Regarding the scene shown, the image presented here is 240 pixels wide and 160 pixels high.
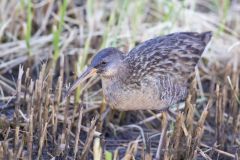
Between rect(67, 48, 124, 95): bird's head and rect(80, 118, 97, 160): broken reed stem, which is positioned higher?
rect(67, 48, 124, 95): bird's head

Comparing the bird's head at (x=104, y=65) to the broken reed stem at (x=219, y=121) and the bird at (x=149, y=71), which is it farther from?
the broken reed stem at (x=219, y=121)

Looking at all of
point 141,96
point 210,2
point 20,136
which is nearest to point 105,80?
point 141,96

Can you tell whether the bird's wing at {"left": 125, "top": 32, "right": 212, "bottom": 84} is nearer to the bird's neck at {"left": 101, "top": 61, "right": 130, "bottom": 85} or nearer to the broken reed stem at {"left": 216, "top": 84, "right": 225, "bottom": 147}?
the bird's neck at {"left": 101, "top": 61, "right": 130, "bottom": 85}

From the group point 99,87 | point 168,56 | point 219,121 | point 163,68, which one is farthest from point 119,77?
point 99,87

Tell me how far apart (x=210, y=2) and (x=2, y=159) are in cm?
346

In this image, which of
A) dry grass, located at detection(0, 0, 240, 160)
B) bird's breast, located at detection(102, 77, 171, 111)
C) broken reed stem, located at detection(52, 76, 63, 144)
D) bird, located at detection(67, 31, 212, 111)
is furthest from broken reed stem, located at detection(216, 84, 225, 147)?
broken reed stem, located at detection(52, 76, 63, 144)

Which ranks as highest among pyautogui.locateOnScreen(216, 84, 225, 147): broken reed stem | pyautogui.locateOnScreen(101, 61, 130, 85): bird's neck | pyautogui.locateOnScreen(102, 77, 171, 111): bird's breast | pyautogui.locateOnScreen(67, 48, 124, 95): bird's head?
pyautogui.locateOnScreen(67, 48, 124, 95): bird's head

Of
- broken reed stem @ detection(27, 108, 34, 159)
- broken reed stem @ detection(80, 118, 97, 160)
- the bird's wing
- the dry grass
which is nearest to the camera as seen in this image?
broken reed stem @ detection(80, 118, 97, 160)

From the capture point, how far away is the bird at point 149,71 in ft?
14.8

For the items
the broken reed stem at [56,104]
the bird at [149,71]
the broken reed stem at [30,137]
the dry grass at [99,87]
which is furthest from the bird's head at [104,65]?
the broken reed stem at [30,137]

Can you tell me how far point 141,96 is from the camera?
4527 millimetres

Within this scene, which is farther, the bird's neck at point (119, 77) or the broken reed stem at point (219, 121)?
the broken reed stem at point (219, 121)

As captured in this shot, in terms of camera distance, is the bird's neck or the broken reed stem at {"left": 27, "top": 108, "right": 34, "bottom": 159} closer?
the broken reed stem at {"left": 27, "top": 108, "right": 34, "bottom": 159}

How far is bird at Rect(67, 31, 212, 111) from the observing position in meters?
4.50
